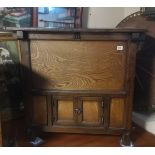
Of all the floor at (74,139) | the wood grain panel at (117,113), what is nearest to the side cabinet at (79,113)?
the wood grain panel at (117,113)

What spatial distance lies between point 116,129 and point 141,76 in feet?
1.59

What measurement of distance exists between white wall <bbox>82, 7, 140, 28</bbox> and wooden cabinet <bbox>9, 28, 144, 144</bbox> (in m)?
0.45

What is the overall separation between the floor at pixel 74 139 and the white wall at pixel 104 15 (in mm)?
881

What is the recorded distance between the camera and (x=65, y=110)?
1.70 metres

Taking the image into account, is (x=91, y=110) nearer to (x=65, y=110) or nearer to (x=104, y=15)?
(x=65, y=110)

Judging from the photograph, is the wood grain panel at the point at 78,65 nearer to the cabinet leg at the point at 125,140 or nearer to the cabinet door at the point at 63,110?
the cabinet door at the point at 63,110

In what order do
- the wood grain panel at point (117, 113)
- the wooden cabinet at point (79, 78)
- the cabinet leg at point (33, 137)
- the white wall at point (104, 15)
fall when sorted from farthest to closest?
the white wall at point (104, 15) < the cabinet leg at point (33, 137) < the wood grain panel at point (117, 113) < the wooden cabinet at point (79, 78)

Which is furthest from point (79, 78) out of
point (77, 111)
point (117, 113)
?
point (117, 113)

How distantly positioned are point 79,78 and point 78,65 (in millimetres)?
86

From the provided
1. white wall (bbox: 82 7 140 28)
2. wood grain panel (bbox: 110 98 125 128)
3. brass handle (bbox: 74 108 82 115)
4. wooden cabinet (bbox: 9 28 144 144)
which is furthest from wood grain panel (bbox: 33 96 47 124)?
white wall (bbox: 82 7 140 28)

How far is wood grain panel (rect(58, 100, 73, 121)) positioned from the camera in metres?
1.68

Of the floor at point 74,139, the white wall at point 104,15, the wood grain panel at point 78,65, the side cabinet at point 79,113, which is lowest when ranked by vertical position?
the floor at point 74,139

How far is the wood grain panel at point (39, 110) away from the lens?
1691 mm
